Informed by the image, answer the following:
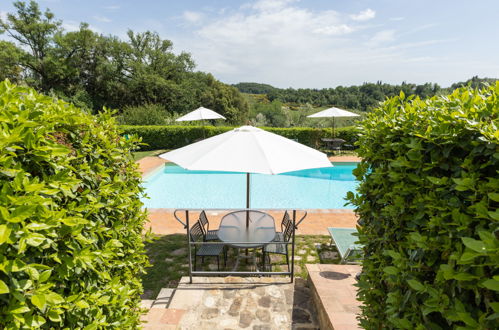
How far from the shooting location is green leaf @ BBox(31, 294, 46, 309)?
1088 mm

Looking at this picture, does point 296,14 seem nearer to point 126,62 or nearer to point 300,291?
point 300,291

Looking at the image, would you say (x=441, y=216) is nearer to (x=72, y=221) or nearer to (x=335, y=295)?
(x=72, y=221)

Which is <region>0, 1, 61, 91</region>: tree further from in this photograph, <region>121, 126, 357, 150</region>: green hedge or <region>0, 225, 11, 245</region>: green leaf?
<region>0, 225, 11, 245</region>: green leaf

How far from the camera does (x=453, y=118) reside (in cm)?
135

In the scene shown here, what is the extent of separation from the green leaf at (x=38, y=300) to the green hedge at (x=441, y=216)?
1651 mm

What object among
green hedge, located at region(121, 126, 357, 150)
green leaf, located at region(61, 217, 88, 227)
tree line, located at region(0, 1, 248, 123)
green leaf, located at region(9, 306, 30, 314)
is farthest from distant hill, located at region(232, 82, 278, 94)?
green leaf, located at region(9, 306, 30, 314)

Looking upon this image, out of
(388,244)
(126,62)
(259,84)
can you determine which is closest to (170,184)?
(388,244)

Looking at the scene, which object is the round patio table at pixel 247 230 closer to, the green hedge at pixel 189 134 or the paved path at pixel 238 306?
the paved path at pixel 238 306

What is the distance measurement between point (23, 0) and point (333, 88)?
162 ft

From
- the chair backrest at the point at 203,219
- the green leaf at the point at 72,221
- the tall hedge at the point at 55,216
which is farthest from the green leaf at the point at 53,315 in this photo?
the chair backrest at the point at 203,219

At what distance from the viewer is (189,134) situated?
58.2 ft

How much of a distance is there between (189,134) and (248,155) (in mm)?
14358

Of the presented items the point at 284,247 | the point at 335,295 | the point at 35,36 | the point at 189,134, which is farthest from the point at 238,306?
the point at 35,36

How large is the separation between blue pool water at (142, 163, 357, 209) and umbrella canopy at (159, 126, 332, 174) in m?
5.47
